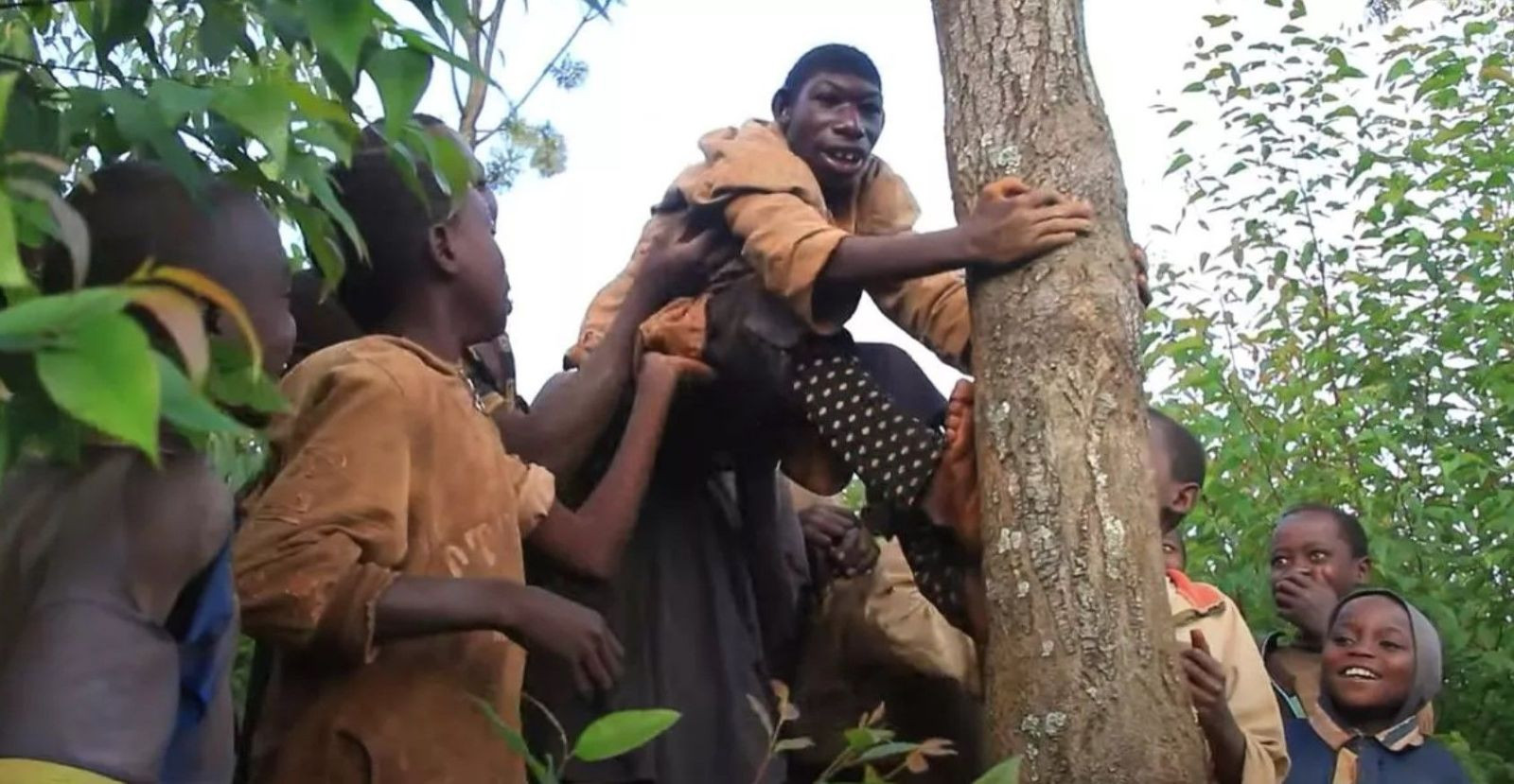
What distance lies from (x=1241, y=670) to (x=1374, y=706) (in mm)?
604

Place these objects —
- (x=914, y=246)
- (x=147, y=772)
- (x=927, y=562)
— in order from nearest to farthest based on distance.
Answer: (x=147, y=772)
(x=914, y=246)
(x=927, y=562)

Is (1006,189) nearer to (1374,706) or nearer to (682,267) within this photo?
(682,267)

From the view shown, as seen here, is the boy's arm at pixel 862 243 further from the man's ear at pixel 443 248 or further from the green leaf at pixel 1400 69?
the green leaf at pixel 1400 69

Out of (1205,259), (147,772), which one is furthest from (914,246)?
(1205,259)

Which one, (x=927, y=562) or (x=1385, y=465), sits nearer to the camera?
(x=927, y=562)

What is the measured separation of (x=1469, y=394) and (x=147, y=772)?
17.3 ft

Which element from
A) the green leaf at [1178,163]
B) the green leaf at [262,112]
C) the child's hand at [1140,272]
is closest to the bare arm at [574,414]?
the child's hand at [1140,272]

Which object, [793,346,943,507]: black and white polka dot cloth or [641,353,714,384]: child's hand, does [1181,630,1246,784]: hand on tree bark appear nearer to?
[793,346,943,507]: black and white polka dot cloth

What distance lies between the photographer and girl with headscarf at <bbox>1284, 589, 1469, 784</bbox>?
12.8ft

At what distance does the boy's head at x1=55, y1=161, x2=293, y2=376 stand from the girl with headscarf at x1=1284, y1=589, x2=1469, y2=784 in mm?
2693

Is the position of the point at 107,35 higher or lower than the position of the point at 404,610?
higher

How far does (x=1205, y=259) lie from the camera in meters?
6.75

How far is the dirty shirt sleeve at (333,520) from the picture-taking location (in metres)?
2.37

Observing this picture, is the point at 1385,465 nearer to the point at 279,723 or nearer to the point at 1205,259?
the point at 1205,259
